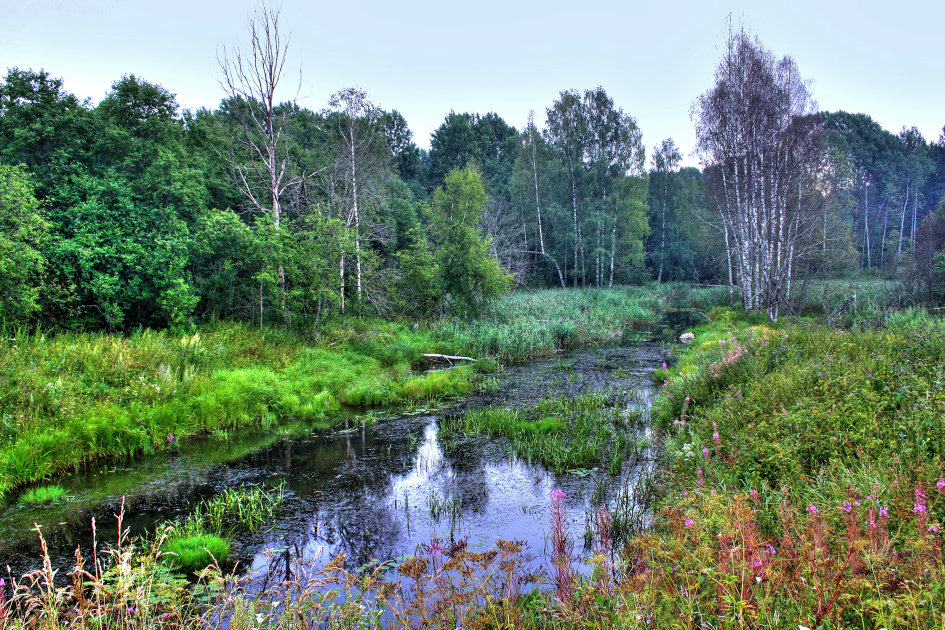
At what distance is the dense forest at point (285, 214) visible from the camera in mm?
12336

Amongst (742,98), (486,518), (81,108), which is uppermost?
(742,98)

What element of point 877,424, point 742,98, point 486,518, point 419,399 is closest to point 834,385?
point 877,424

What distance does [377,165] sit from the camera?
2255cm

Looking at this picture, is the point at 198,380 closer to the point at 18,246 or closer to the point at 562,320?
the point at 18,246

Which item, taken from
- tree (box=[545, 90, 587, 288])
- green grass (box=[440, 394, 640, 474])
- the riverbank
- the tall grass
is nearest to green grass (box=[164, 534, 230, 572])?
the riverbank

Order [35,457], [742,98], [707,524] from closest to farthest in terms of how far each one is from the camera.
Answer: [707,524], [35,457], [742,98]

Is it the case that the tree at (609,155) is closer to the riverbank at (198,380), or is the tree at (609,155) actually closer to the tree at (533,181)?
the tree at (533,181)

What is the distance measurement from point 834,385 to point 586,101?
31774 mm

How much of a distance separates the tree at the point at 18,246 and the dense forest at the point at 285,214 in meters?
0.04

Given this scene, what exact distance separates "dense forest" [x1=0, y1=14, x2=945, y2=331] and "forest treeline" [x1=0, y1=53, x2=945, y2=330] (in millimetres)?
71

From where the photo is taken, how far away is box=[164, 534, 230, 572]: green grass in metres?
4.77

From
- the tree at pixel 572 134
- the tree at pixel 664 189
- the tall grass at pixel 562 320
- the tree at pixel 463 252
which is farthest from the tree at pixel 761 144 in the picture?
the tree at pixel 664 189

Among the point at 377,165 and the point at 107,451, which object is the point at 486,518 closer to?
the point at 107,451

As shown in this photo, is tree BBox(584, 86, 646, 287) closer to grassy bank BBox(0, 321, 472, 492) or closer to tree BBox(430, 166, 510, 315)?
tree BBox(430, 166, 510, 315)
